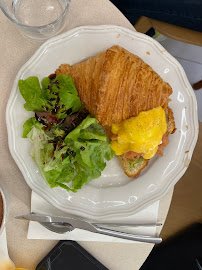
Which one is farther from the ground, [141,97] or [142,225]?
[141,97]

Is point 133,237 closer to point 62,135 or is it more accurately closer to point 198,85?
point 62,135

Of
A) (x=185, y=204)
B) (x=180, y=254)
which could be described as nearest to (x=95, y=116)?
(x=185, y=204)

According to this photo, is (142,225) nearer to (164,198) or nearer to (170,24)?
(164,198)

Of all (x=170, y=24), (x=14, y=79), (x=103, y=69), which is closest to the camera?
(x=103, y=69)

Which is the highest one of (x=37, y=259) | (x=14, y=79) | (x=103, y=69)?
(x=14, y=79)

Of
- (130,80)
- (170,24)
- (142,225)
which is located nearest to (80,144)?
Result: (130,80)

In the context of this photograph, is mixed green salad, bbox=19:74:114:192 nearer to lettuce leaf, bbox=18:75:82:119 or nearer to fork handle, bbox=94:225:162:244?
lettuce leaf, bbox=18:75:82:119
